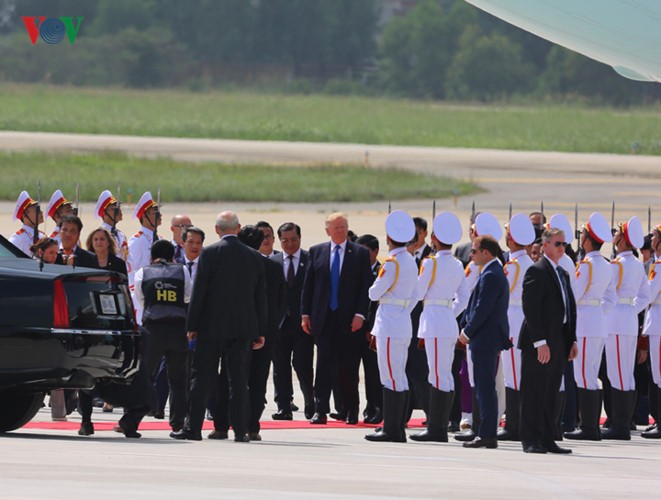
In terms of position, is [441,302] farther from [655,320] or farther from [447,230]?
[655,320]

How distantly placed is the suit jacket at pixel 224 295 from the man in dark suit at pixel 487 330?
1.56m

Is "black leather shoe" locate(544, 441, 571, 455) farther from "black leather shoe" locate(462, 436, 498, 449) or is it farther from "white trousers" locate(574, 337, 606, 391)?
"white trousers" locate(574, 337, 606, 391)

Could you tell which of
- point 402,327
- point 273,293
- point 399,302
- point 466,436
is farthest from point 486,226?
point 273,293

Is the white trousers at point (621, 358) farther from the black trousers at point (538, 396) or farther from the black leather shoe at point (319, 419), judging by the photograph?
the black leather shoe at point (319, 419)

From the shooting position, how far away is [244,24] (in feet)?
322

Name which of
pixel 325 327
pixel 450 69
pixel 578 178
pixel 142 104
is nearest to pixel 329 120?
pixel 142 104

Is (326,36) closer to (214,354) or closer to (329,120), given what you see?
(329,120)

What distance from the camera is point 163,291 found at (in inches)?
418

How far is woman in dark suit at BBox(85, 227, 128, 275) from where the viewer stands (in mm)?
12055

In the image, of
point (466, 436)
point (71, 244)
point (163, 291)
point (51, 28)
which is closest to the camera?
point (163, 291)

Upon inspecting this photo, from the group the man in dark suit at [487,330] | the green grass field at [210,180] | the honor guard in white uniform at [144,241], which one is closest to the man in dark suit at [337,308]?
the man in dark suit at [487,330]

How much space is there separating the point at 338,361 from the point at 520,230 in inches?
79.2

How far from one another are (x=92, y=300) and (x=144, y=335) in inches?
51.2

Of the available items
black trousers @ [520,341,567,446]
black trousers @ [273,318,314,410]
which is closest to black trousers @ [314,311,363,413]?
black trousers @ [273,318,314,410]
